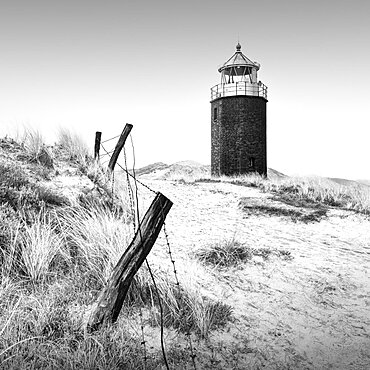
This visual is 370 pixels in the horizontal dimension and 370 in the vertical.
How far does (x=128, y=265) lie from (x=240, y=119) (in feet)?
62.6

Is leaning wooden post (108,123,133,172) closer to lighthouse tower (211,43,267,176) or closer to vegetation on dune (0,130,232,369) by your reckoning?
vegetation on dune (0,130,232,369)

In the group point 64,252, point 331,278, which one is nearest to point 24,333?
point 64,252

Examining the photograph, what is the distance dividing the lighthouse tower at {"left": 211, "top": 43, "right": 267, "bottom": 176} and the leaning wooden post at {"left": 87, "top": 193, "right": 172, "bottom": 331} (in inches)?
737

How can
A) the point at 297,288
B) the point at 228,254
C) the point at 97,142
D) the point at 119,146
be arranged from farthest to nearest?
the point at 97,142 → the point at 119,146 → the point at 228,254 → the point at 297,288

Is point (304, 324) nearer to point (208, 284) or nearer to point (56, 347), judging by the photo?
point (208, 284)

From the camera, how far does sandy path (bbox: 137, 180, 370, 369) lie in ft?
12.5

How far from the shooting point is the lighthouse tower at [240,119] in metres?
21.6

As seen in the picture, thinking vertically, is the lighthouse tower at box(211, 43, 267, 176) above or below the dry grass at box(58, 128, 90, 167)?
above

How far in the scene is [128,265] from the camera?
134 inches

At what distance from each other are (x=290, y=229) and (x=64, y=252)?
17.6ft

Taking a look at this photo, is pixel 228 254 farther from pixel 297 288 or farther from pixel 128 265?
pixel 128 265

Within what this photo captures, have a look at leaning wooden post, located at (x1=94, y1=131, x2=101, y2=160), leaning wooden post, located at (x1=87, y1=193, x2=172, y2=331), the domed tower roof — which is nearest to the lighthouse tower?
the domed tower roof

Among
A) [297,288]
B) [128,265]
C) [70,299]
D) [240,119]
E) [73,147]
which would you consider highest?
[240,119]

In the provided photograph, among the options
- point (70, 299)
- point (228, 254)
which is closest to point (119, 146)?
point (228, 254)
